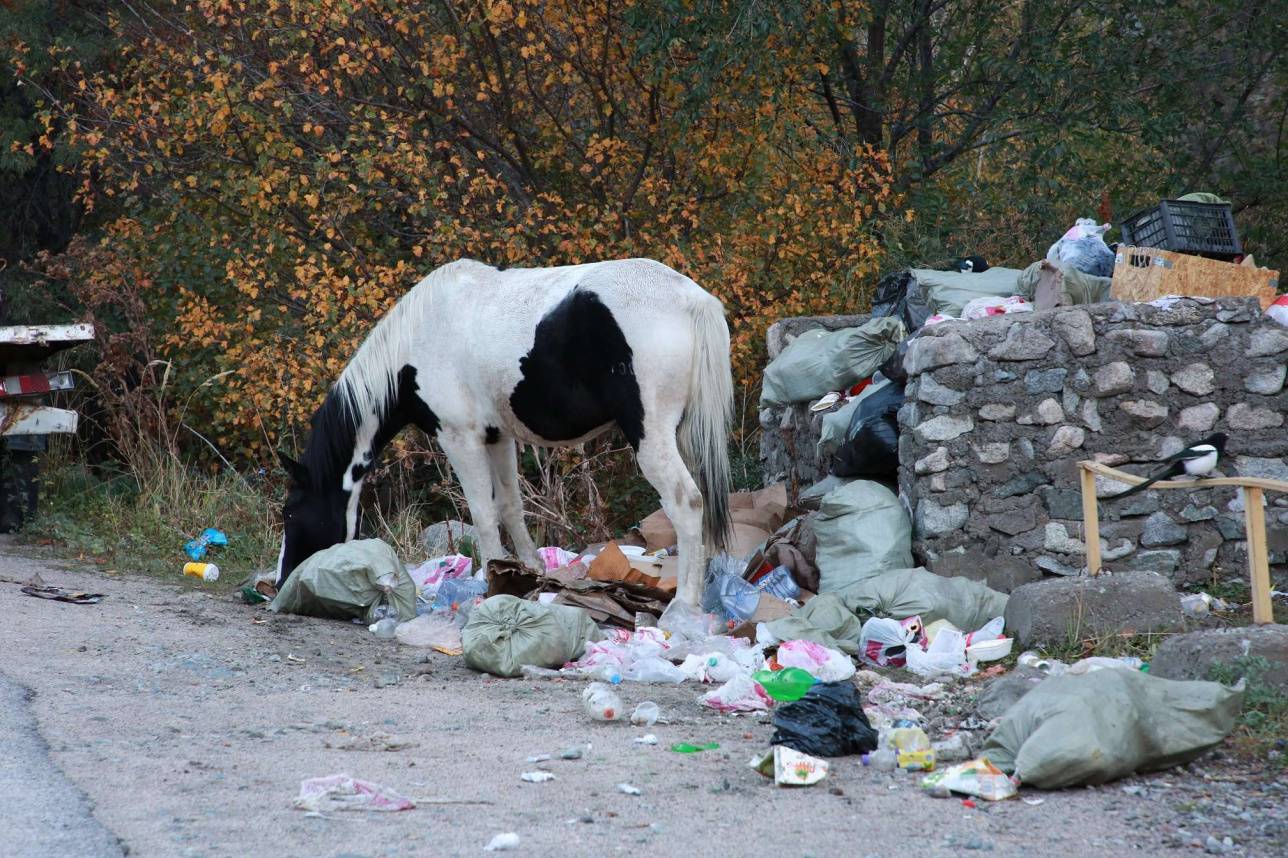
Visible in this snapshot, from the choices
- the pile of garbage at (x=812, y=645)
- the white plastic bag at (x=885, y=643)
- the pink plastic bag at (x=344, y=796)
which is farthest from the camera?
the white plastic bag at (x=885, y=643)

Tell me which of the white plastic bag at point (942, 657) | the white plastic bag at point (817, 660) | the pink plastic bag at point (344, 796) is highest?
the pink plastic bag at point (344, 796)

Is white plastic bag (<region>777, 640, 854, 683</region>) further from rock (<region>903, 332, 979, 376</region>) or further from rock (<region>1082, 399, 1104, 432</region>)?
rock (<region>1082, 399, 1104, 432</region>)

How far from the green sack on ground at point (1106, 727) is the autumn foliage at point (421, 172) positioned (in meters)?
6.62

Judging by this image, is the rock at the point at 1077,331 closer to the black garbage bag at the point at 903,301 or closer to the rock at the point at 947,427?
the rock at the point at 947,427

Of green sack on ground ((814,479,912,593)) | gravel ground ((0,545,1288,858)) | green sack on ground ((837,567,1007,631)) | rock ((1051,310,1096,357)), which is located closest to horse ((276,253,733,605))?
green sack on ground ((814,479,912,593))

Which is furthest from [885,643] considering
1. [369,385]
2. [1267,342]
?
[369,385]

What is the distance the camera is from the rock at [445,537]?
8992 mm

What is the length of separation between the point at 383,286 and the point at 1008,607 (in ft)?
20.1

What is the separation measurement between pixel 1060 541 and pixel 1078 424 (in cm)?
59

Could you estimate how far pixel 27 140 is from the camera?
42.1 ft

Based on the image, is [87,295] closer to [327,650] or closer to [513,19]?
[513,19]

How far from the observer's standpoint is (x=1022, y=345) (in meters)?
6.73

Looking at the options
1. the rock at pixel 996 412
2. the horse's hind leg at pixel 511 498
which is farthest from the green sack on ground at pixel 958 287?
the horse's hind leg at pixel 511 498

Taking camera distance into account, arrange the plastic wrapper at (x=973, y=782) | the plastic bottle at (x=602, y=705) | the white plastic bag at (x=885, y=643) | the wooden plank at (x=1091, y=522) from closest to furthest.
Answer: the plastic wrapper at (x=973, y=782) → the plastic bottle at (x=602, y=705) → the wooden plank at (x=1091, y=522) → the white plastic bag at (x=885, y=643)
